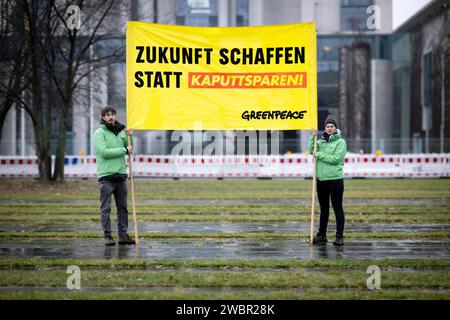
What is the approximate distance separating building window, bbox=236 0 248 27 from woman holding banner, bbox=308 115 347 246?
4341 cm

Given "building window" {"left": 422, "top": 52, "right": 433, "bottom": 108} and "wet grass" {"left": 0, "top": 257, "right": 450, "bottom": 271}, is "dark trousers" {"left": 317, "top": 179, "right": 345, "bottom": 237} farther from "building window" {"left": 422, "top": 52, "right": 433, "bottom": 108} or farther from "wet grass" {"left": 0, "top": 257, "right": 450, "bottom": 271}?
"building window" {"left": 422, "top": 52, "right": 433, "bottom": 108}

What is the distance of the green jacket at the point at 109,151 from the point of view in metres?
9.52

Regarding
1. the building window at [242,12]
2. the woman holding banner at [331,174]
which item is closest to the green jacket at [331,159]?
the woman holding banner at [331,174]

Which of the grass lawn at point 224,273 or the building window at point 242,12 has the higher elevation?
the building window at point 242,12

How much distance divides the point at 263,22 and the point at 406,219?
1588 inches

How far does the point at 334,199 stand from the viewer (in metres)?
9.66

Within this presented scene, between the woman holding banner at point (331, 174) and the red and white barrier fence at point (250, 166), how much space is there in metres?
20.0

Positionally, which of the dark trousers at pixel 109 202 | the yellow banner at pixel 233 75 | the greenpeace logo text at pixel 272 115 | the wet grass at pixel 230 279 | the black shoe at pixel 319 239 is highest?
the yellow banner at pixel 233 75

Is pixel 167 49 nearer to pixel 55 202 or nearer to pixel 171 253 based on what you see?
pixel 171 253

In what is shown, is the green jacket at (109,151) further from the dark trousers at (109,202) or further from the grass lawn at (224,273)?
the grass lawn at (224,273)

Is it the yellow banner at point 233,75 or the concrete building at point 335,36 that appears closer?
the yellow banner at point 233,75

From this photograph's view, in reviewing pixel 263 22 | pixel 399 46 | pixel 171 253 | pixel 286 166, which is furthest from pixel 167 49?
pixel 399 46

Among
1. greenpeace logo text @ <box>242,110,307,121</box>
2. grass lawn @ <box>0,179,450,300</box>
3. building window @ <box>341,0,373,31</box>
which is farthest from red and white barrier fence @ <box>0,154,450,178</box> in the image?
building window @ <box>341,0,373,31</box>

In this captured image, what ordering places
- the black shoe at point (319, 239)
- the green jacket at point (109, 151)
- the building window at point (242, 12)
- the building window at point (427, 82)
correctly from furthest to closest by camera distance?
the building window at point (242, 12) → the building window at point (427, 82) → the black shoe at point (319, 239) → the green jacket at point (109, 151)
